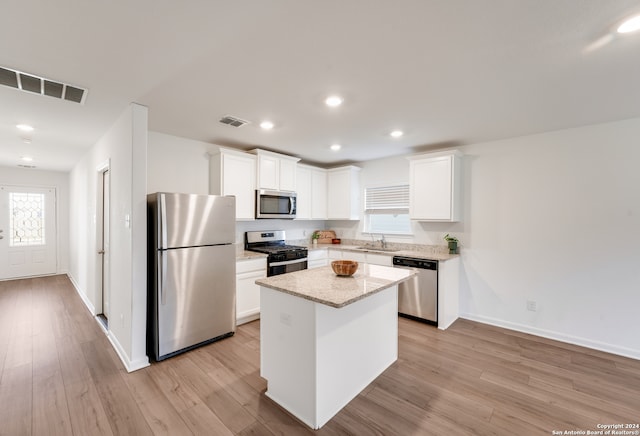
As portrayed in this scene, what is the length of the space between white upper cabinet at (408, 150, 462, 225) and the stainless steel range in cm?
186

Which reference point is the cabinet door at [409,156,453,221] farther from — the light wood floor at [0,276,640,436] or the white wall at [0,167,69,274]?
the white wall at [0,167,69,274]

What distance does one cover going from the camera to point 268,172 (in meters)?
4.25

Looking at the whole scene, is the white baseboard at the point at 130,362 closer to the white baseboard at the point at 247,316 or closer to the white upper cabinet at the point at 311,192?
the white baseboard at the point at 247,316

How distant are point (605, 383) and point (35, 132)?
662 cm

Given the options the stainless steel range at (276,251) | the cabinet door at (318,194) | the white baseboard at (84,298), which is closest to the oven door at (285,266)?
the stainless steel range at (276,251)

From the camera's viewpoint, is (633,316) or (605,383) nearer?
(605,383)

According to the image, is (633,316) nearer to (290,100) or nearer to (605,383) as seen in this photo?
(605,383)

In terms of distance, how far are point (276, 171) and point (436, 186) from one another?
241 centimetres

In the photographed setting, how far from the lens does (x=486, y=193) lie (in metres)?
3.86

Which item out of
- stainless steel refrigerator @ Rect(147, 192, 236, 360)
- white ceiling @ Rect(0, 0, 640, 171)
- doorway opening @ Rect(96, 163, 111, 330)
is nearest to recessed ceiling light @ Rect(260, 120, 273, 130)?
white ceiling @ Rect(0, 0, 640, 171)

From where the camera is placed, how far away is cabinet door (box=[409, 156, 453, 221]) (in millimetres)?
3879

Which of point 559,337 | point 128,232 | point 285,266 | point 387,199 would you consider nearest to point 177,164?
point 128,232

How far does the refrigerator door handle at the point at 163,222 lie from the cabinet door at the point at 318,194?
108 inches

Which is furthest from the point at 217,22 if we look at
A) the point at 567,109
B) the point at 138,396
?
the point at 567,109
